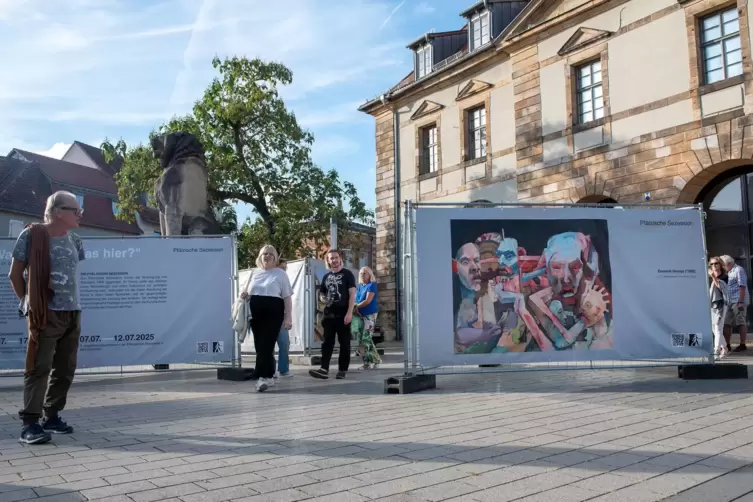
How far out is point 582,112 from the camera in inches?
797

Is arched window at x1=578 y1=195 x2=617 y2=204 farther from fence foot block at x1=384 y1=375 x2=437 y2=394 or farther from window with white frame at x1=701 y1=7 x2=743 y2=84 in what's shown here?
fence foot block at x1=384 y1=375 x2=437 y2=394

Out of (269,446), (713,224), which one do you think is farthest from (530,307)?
(713,224)

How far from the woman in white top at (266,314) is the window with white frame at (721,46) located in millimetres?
13269

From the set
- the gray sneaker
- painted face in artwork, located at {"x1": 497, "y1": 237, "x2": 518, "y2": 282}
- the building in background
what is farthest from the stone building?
the building in background

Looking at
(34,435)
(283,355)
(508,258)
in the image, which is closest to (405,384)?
(508,258)

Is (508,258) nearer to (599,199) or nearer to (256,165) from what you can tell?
(599,199)

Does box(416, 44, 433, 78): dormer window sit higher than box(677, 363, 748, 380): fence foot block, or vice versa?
box(416, 44, 433, 78): dormer window

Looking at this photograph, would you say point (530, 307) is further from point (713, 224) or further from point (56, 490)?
point (713, 224)

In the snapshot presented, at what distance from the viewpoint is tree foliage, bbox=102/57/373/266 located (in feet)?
95.5

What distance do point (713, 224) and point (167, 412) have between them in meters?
15.5

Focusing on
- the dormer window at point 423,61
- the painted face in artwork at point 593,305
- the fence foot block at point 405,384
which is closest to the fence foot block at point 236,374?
the fence foot block at point 405,384

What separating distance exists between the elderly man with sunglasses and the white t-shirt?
106 inches

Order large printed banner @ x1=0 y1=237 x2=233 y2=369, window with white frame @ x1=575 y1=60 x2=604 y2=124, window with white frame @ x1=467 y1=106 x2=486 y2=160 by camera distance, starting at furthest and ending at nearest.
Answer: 1. window with white frame @ x1=467 y1=106 x2=486 y2=160
2. window with white frame @ x1=575 y1=60 x2=604 y2=124
3. large printed banner @ x1=0 y1=237 x2=233 y2=369

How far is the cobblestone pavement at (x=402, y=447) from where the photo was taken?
3.64 meters
